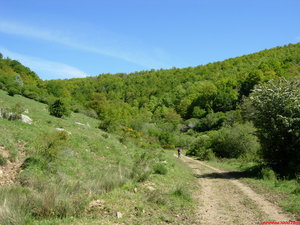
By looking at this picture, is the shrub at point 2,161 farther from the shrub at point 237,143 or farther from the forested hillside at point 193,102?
the shrub at point 237,143

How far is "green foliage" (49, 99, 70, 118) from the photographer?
31703 millimetres

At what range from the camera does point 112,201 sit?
799cm

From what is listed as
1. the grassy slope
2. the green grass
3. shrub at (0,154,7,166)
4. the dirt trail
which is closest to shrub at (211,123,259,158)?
the green grass

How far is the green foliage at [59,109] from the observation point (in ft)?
104

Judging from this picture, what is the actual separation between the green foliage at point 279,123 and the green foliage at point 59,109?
2343 cm

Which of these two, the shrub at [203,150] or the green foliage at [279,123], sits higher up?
the green foliage at [279,123]

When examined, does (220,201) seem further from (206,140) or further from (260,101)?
(206,140)

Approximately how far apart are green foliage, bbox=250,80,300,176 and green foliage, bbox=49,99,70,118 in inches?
923

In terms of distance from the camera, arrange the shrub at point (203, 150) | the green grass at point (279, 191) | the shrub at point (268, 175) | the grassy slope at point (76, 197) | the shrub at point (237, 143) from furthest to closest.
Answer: the shrub at point (203, 150)
the shrub at point (237, 143)
the shrub at point (268, 175)
the green grass at point (279, 191)
the grassy slope at point (76, 197)

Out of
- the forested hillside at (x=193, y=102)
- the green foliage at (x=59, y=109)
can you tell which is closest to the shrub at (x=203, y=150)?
the forested hillside at (x=193, y=102)

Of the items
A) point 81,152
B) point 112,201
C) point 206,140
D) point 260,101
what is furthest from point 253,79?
point 112,201

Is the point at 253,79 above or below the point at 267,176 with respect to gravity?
above

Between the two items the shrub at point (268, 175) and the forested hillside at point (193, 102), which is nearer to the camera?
the shrub at point (268, 175)

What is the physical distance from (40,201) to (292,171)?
1526 centimetres
